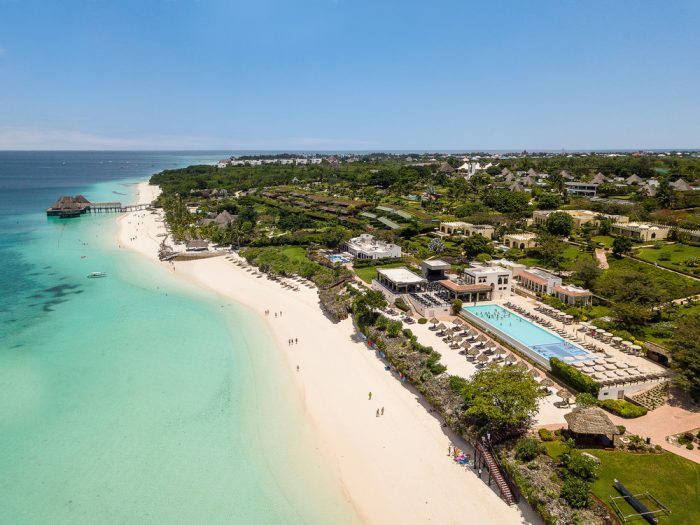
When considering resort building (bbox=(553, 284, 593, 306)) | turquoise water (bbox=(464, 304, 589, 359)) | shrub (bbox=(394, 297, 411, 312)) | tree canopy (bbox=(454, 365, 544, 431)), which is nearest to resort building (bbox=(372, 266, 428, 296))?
shrub (bbox=(394, 297, 411, 312))

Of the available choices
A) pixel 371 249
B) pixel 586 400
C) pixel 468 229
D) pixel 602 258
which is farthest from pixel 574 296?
pixel 468 229

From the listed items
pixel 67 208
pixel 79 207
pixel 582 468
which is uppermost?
pixel 582 468

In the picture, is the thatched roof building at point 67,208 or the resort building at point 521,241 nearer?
the resort building at point 521,241

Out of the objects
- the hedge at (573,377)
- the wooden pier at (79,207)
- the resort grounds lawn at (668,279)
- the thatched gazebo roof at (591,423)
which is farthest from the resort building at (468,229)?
the wooden pier at (79,207)

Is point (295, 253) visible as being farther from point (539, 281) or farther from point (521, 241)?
point (539, 281)

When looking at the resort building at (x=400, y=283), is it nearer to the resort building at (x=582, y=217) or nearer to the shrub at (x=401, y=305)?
the shrub at (x=401, y=305)

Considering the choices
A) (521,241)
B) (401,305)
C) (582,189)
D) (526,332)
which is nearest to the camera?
(526,332)
